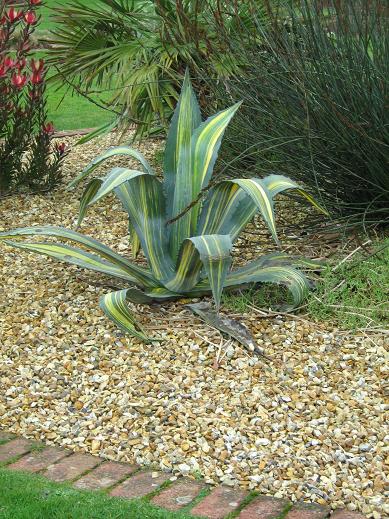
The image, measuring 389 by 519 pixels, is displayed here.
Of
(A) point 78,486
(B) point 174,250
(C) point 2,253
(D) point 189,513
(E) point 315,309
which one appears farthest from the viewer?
(C) point 2,253

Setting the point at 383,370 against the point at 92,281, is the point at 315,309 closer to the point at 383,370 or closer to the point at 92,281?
the point at 383,370

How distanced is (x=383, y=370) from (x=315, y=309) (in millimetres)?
597

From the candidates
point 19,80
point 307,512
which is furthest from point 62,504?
point 19,80

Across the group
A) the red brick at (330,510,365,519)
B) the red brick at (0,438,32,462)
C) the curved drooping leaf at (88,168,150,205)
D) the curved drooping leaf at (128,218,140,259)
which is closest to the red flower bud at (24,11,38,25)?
the curved drooping leaf at (128,218,140,259)

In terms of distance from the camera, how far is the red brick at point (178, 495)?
317 centimetres

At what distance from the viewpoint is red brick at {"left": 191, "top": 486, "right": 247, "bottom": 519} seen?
10.2 ft

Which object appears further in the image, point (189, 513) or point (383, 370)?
point (383, 370)

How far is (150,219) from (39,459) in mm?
1587

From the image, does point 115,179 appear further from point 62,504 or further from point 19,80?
point 19,80

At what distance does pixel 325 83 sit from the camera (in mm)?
5086

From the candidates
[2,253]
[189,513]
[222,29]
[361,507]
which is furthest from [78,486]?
[222,29]

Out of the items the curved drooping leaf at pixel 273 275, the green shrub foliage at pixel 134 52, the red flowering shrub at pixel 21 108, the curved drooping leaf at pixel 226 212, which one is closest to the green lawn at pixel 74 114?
the green shrub foliage at pixel 134 52

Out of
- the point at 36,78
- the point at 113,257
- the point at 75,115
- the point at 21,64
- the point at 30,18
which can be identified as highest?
the point at 30,18

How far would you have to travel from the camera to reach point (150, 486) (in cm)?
330
